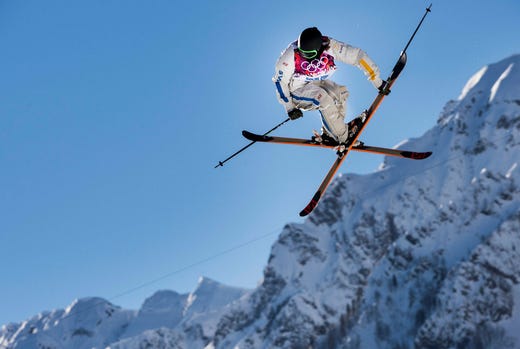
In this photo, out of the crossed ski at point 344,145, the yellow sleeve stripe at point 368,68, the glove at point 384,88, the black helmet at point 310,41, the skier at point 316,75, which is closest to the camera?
the black helmet at point 310,41

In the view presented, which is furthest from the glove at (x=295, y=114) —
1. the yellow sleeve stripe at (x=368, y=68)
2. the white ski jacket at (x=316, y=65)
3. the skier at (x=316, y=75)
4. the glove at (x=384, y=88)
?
the glove at (x=384, y=88)

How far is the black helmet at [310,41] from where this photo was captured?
32.0 ft

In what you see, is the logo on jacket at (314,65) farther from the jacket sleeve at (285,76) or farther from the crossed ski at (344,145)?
the crossed ski at (344,145)

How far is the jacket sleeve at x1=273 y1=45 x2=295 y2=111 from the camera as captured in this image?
10469 mm

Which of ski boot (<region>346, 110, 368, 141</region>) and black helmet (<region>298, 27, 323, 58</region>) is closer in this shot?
black helmet (<region>298, 27, 323, 58</region>)

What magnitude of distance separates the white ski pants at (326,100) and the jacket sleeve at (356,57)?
0.72m

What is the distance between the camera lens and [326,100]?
36.3ft

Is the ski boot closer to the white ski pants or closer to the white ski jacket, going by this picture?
the white ski pants

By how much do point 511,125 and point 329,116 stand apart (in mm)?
202815

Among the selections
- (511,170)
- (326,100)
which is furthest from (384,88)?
(511,170)

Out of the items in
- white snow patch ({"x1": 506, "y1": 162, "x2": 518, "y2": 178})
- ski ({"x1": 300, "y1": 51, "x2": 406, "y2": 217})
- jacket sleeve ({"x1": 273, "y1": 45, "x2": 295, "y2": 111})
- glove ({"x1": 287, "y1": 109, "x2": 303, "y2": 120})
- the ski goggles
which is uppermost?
white snow patch ({"x1": 506, "y1": 162, "x2": 518, "y2": 178})

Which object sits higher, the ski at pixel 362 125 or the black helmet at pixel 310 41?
the black helmet at pixel 310 41

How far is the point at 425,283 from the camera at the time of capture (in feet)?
597

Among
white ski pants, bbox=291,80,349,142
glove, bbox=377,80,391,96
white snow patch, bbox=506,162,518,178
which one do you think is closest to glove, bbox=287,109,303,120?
white ski pants, bbox=291,80,349,142
